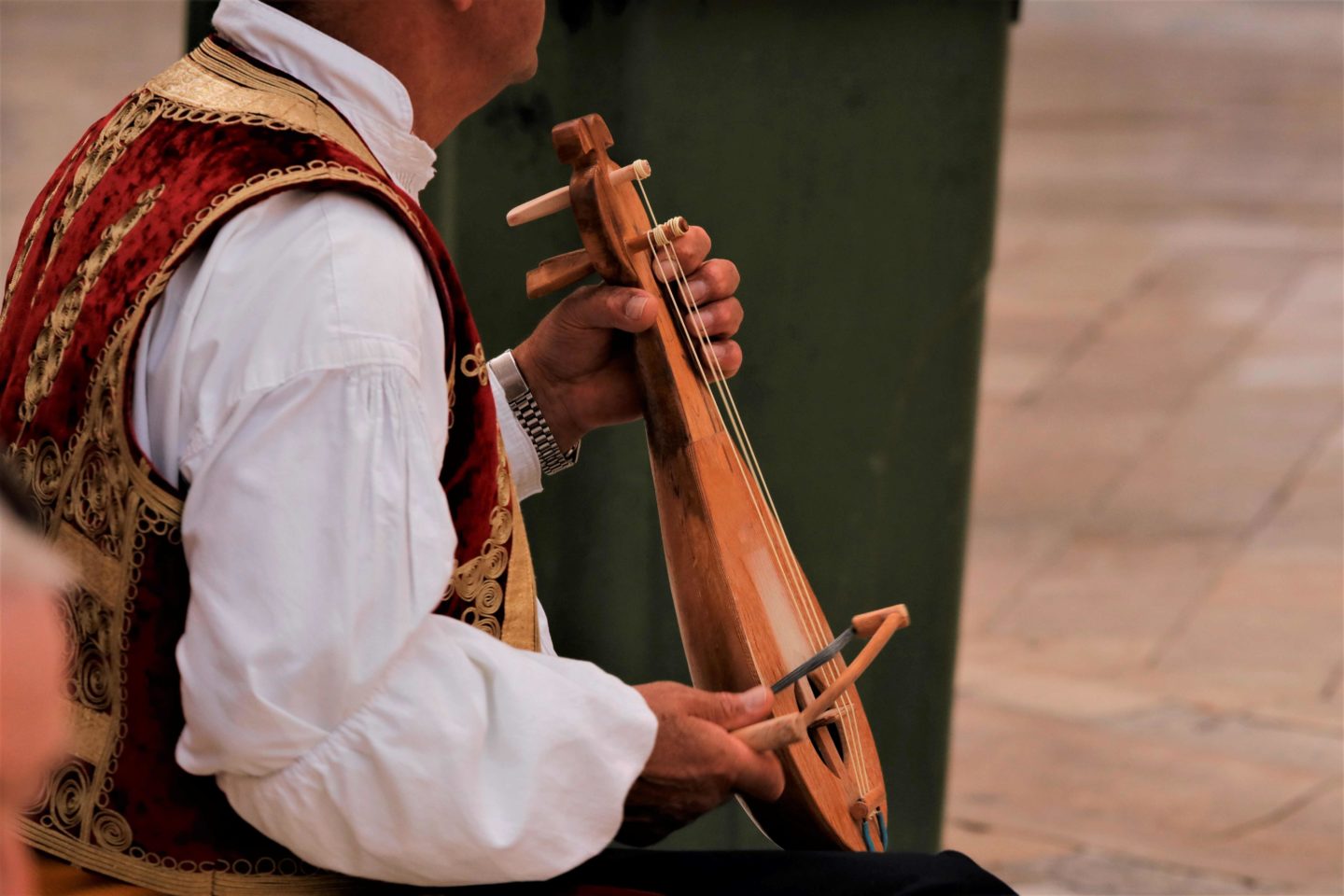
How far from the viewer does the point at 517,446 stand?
2.01 meters

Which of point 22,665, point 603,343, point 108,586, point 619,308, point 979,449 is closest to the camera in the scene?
point 22,665

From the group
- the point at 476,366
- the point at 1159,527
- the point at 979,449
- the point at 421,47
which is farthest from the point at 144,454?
the point at 979,449

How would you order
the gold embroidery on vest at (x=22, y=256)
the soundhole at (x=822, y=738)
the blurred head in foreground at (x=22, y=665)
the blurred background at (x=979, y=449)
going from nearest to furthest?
the blurred head in foreground at (x=22, y=665)
the gold embroidery on vest at (x=22, y=256)
the soundhole at (x=822, y=738)
the blurred background at (x=979, y=449)

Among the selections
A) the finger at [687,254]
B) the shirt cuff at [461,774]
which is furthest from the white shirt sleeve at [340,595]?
the finger at [687,254]

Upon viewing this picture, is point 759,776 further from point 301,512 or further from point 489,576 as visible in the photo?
point 301,512

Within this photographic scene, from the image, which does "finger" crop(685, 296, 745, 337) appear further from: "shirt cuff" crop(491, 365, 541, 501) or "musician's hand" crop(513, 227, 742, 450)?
"shirt cuff" crop(491, 365, 541, 501)

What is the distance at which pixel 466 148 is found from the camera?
259 centimetres

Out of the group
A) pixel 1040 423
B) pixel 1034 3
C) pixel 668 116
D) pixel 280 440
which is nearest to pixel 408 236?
pixel 280 440

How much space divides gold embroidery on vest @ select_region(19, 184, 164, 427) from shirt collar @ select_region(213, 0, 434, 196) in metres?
0.16

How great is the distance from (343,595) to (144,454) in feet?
0.69

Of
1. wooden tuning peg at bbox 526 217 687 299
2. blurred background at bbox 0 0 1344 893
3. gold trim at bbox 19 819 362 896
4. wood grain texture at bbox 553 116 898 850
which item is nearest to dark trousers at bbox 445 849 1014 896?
wood grain texture at bbox 553 116 898 850

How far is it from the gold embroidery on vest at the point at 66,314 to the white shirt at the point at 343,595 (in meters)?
0.08

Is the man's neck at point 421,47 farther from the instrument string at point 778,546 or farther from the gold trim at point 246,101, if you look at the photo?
the instrument string at point 778,546

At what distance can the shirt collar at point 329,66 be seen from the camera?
1.56 metres
